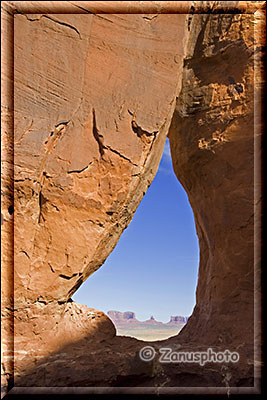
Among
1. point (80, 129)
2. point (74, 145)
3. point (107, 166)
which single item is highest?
point (80, 129)

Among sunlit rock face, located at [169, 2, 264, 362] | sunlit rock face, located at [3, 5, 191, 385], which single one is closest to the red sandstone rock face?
sunlit rock face, located at [3, 5, 191, 385]

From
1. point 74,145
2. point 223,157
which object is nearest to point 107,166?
point 74,145

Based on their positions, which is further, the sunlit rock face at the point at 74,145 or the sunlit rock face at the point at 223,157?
the sunlit rock face at the point at 223,157

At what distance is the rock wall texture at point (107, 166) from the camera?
129 inches

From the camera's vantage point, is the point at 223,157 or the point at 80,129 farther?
the point at 223,157

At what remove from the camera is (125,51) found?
146 inches

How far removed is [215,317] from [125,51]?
8.81 feet

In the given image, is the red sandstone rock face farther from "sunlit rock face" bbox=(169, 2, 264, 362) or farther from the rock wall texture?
"sunlit rock face" bbox=(169, 2, 264, 362)

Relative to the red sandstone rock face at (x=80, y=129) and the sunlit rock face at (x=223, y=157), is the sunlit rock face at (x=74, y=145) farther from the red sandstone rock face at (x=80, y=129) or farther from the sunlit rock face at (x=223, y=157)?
the sunlit rock face at (x=223, y=157)

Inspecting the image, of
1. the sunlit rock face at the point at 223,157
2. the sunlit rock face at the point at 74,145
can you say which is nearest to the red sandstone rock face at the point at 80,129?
the sunlit rock face at the point at 74,145

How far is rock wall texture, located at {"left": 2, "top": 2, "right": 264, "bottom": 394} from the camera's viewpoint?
328cm

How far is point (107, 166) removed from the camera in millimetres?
3602

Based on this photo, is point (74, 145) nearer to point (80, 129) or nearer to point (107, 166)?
point (80, 129)

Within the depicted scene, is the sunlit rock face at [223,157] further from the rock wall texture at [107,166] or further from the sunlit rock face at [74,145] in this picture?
the sunlit rock face at [74,145]
